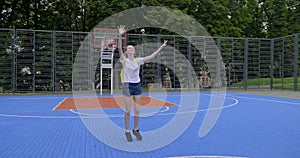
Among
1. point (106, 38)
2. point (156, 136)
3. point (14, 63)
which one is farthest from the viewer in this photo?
point (14, 63)

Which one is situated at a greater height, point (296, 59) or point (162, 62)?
point (296, 59)

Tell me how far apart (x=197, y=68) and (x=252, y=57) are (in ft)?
12.5

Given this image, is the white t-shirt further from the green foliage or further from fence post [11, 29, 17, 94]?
the green foliage

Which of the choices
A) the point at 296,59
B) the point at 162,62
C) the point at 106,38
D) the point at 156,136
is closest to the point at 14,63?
the point at 106,38

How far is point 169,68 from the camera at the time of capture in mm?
21422

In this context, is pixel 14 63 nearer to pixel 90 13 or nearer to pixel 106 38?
Answer: pixel 106 38

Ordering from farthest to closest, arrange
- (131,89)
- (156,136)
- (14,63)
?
(14,63)
(156,136)
(131,89)

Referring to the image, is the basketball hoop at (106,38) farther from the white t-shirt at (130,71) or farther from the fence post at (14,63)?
the white t-shirt at (130,71)

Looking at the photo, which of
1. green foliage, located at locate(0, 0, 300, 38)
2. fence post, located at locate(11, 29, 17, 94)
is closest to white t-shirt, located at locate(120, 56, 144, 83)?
fence post, located at locate(11, 29, 17, 94)

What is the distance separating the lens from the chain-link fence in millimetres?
18297

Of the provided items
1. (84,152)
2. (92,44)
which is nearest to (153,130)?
(84,152)

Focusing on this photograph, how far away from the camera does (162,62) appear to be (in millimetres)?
20906

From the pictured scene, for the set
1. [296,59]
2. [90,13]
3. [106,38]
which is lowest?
[296,59]

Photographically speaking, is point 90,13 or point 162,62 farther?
point 90,13
